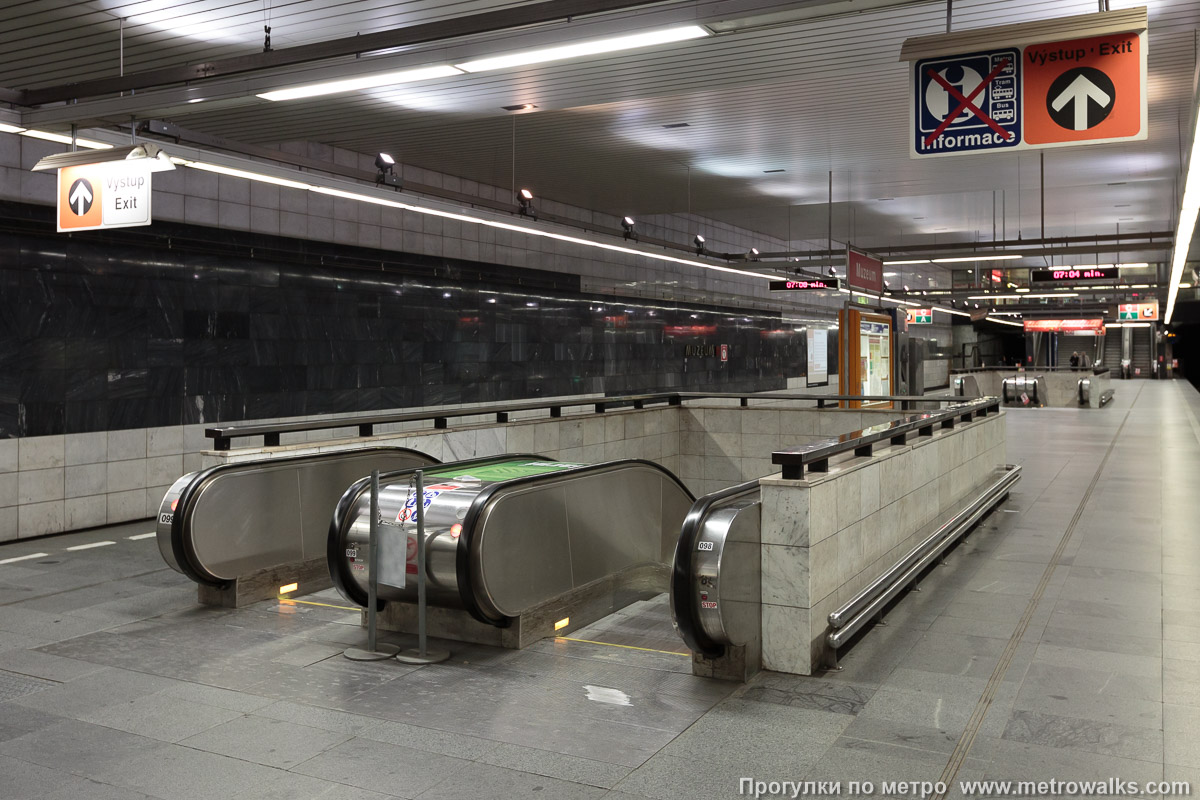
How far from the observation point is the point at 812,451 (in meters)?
5.19

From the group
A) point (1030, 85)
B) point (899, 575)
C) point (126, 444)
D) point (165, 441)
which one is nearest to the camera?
point (1030, 85)

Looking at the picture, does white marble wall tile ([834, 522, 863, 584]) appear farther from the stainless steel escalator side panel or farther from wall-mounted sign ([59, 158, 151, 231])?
wall-mounted sign ([59, 158, 151, 231])

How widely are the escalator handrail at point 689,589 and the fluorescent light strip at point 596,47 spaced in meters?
2.41

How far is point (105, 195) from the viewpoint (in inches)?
285

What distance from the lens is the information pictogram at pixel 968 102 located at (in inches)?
216

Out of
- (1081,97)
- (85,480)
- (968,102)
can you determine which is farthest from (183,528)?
(1081,97)

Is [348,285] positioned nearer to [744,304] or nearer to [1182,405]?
[744,304]

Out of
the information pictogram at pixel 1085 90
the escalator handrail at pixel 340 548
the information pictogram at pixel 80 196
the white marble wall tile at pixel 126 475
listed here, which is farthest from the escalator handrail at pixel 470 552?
the white marble wall tile at pixel 126 475

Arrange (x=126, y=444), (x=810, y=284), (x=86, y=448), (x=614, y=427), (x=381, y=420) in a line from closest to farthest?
(x=381, y=420) < (x=86, y=448) < (x=126, y=444) < (x=614, y=427) < (x=810, y=284)

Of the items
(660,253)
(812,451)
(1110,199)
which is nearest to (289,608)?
(812,451)

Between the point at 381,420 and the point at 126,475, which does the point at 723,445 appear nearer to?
the point at 381,420

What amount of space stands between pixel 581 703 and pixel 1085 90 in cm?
438

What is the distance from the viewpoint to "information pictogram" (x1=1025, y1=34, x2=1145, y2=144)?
519 cm

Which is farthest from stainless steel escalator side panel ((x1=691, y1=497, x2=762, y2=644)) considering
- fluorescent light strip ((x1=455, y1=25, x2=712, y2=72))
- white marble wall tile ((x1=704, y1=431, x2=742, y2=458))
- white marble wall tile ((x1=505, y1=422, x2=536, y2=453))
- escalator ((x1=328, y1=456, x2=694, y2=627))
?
white marble wall tile ((x1=704, y1=431, x2=742, y2=458))
